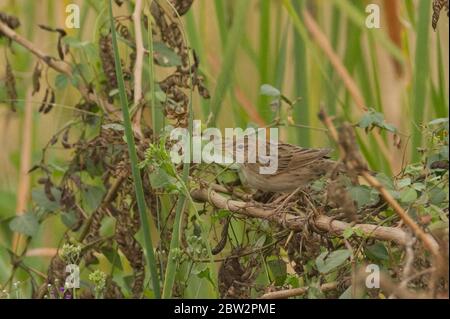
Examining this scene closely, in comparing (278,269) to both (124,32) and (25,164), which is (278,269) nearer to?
(124,32)

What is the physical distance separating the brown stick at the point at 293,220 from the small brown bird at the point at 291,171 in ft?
0.61

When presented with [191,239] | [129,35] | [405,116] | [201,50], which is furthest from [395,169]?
[191,239]

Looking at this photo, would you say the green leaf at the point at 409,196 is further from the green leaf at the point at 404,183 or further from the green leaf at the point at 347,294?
the green leaf at the point at 347,294

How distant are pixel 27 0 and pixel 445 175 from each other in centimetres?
263

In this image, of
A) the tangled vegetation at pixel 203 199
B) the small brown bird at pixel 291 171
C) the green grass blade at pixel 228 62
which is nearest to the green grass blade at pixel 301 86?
the tangled vegetation at pixel 203 199

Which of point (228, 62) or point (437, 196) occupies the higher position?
point (228, 62)

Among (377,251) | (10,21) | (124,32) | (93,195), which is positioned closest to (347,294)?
(377,251)

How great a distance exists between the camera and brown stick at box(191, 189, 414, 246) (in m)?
2.29

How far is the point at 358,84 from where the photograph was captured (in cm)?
441

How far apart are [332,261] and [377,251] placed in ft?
0.79

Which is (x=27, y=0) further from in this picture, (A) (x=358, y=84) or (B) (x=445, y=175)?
(B) (x=445, y=175)

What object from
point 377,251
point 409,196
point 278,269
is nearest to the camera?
point 409,196

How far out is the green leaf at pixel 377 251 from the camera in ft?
8.05

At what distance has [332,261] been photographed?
7.39 feet
